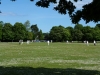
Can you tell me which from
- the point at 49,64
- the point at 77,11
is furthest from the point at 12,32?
the point at 77,11

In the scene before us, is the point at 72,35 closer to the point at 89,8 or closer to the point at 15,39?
the point at 15,39

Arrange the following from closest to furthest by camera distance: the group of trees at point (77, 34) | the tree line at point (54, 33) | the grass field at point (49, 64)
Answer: the grass field at point (49, 64) < the tree line at point (54, 33) < the group of trees at point (77, 34)

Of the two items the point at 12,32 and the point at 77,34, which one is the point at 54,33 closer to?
the point at 77,34

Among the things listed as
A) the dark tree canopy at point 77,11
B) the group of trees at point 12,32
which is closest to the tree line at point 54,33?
the group of trees at point 12,32

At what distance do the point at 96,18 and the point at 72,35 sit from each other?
188m

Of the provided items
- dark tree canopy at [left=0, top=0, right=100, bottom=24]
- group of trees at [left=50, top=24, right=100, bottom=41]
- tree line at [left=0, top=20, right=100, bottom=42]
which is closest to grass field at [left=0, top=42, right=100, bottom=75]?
dark tree canopy at [left=0, top=0, right=100, bottom=24]

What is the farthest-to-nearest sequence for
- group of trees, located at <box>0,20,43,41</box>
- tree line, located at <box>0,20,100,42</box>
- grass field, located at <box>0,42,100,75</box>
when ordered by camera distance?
tree line, located at <box>0,20,100,42</box> < group of trees, located at <box>0,20,43,41</box> < grass field, located at <box>0,42,100,75</box>

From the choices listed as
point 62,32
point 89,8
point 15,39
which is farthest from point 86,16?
point 62,32

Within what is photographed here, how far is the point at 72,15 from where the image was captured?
1291cm

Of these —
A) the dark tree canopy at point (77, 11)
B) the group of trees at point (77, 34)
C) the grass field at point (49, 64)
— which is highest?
the group of trees at point (77, 34)

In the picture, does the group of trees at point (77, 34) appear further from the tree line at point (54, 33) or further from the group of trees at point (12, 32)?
the group of trees at point (12, 32)

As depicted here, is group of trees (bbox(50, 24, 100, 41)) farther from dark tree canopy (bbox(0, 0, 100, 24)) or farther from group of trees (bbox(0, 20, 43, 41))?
dark tree canopy (bbox(0, 0, 100, 24))

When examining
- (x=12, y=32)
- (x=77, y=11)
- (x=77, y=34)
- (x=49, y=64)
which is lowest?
(x=49, y=64)

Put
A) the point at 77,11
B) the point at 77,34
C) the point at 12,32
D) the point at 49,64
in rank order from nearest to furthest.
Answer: the point at 77,11
the point at 49,64
the point at 12,32
the point at 77,34
